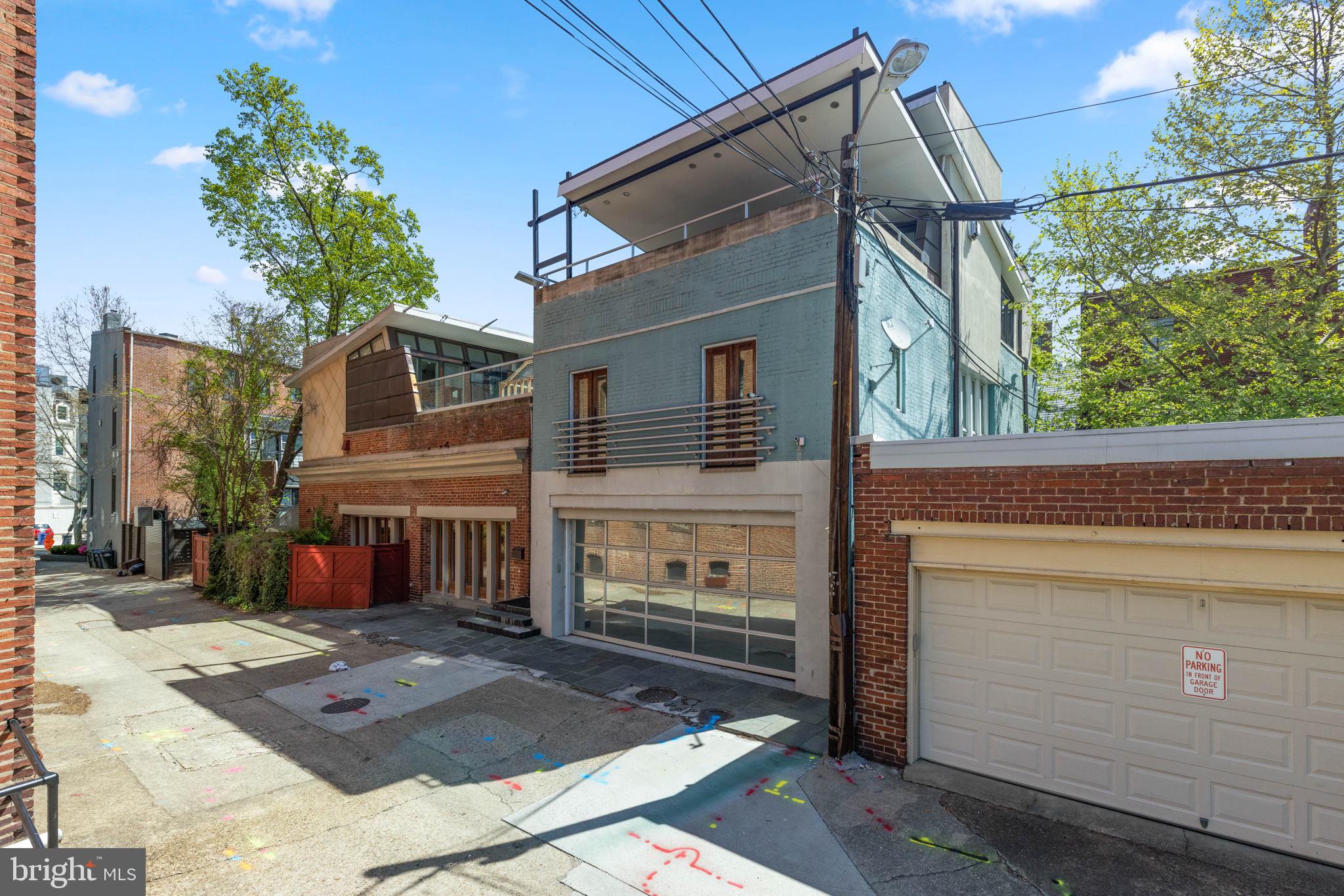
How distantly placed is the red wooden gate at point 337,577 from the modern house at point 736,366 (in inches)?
238

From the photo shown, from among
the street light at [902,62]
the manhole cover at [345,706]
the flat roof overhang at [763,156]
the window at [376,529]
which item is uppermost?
the flat roof overhang at [763,156]

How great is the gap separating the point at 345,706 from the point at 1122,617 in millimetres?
9742

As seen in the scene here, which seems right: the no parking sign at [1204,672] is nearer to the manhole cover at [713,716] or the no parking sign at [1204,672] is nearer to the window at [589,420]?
the manhole cover at [713,716]

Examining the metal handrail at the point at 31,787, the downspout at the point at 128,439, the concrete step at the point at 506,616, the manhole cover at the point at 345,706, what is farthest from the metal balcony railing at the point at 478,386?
the downspout at the point at 128,439

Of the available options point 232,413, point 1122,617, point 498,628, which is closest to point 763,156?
point 1122,617

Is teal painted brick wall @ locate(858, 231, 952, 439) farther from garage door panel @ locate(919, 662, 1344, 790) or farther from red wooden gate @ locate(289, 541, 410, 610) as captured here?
red wooden gate @ locate(289, 541, 410, 610)

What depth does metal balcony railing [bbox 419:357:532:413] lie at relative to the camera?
15.7m

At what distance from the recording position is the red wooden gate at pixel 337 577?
54.2 ft

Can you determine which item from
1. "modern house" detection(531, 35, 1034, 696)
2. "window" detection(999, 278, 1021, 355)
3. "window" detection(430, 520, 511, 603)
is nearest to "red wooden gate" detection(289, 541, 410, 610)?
"window" detection(430, 520, 511, 603)

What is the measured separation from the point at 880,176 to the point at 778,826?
38.5 feet

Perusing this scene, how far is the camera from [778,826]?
596 cm

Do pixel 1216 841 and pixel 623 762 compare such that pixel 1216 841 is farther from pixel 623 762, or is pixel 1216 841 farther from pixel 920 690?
pixel 623 762

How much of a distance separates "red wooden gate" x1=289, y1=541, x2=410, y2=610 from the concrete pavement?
6.19 metres

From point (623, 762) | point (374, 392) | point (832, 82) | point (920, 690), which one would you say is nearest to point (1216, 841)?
point (920, 690)
